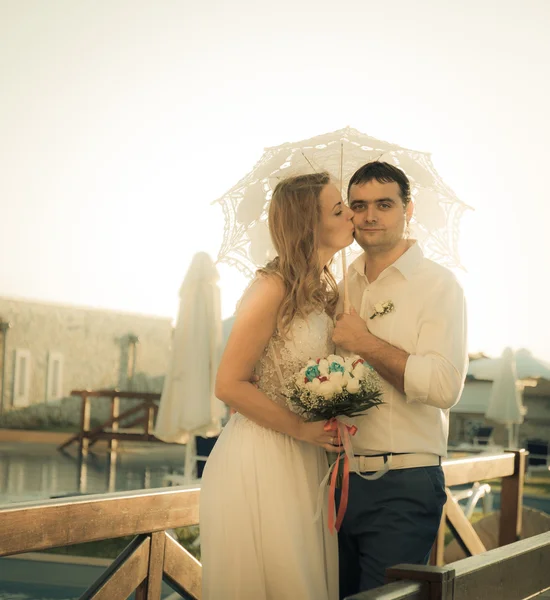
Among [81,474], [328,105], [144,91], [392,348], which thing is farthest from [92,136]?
[392,348]

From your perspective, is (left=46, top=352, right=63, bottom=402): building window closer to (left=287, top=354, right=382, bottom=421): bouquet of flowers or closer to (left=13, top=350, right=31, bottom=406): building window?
(left=13, top=350, right=31, bottom=406): building window

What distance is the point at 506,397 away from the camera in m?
15.6

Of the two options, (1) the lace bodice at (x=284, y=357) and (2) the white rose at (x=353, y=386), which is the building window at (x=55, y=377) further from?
(2) the white rose at (x=353, y=386)

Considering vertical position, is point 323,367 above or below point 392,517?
above

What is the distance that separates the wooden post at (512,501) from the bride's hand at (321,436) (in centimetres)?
298

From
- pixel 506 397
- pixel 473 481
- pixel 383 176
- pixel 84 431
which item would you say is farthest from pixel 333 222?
pixel 506 397

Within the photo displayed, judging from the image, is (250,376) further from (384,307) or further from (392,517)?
(392,517)

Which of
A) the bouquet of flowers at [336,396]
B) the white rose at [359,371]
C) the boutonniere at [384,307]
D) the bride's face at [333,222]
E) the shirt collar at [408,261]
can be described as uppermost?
the bride's face at [333,222]

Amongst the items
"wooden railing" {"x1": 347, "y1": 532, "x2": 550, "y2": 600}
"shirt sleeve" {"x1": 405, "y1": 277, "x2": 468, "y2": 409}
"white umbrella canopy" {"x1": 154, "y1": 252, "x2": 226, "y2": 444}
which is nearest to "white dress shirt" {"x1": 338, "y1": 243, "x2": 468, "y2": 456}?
"shirt sleeve" {"x1": 405, "y1": 277, "x2": 468, "y2": 409}

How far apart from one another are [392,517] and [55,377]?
18724 mm

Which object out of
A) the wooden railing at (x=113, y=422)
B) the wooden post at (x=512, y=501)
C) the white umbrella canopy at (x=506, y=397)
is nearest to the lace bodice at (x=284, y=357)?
the wooden post at (x=512, y=501)

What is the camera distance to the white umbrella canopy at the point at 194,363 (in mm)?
8195

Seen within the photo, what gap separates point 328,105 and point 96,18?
152 inches

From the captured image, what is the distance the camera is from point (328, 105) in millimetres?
12289
